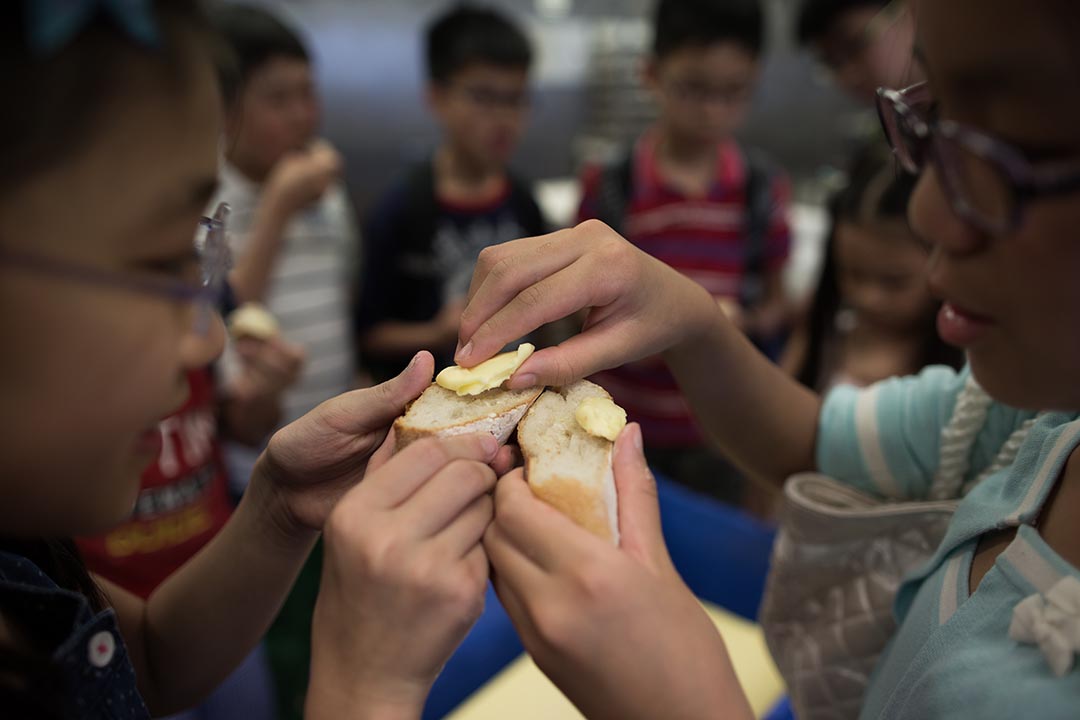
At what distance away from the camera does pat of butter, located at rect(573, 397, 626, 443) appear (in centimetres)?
65

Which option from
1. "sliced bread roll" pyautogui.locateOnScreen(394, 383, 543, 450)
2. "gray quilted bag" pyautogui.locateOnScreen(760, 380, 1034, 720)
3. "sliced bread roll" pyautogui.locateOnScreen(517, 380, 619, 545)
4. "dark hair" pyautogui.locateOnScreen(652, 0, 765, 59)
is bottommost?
"gray quilted bag" pyautogui.locateOnScreen(760, 380, 1034, 720)

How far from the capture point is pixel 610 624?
0.49 meters

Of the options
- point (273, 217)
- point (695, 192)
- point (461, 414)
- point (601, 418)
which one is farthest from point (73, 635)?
point (695, 192)

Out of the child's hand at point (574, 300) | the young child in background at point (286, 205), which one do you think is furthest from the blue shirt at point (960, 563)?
the young child in background at point (286, 205)

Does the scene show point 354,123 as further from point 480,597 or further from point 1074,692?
point 1074,692

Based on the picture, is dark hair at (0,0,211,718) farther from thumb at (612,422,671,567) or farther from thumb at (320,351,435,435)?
thumb at (612,422,671,567)

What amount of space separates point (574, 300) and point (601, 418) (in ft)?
0.37

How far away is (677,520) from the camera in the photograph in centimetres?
145

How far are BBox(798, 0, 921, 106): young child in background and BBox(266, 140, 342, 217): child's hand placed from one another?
1.36 metres

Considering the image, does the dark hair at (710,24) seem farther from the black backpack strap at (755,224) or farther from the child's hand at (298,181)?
the child's hand at (298,181)

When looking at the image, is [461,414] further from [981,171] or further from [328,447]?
[981,171]

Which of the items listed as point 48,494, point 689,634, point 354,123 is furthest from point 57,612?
point 354,123

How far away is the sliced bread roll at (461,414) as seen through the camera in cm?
65

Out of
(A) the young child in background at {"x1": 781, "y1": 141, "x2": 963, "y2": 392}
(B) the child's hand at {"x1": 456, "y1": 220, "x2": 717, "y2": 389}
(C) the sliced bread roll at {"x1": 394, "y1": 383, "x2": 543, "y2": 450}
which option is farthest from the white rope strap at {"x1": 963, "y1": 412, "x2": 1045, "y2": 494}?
(A) the young child in background at {"x1": 781, "y1": 141, "x2": 963, "y2": 392}
